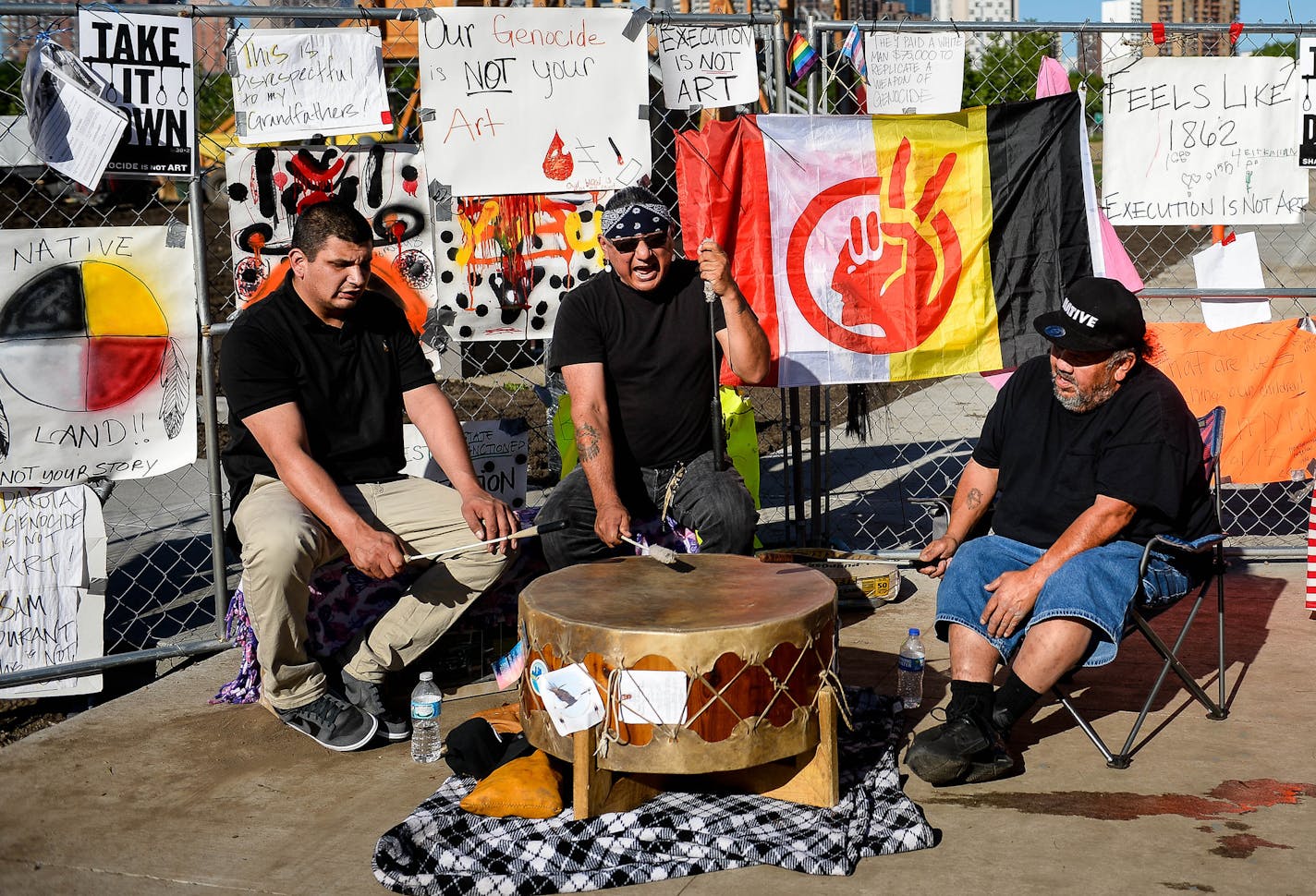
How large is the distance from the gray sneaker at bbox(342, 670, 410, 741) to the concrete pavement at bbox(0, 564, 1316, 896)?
9 cm

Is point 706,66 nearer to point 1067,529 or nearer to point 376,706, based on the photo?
point 1067,529

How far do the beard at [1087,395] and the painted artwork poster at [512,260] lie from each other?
2.25 meters

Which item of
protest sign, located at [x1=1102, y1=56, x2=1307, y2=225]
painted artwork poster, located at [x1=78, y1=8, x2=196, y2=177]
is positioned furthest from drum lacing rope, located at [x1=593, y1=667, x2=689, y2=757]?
protest sign, located at [x1=1102, y1=56, x2=1307, y2=225]

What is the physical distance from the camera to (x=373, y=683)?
14.6ft

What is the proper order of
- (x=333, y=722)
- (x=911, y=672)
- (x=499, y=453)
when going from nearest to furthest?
(x=333, y=722)
(x=911, y=672)
(x=499, y=453)

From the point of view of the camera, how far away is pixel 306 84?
5.04m

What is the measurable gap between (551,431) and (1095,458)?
2926mm

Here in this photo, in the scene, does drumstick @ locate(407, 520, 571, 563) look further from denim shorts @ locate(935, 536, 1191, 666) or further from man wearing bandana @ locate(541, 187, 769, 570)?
denim shorts @ locate(935, 536, 1191, 666)

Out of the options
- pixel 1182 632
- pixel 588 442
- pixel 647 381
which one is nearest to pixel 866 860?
pixel 1182 632

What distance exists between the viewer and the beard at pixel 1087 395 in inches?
159

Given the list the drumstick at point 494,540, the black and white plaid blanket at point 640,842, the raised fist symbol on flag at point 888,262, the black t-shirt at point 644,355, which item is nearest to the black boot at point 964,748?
the black and white plaid blanket at point 640,842

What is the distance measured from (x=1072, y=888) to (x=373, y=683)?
241cm

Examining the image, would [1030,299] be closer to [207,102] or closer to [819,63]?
[819,63]

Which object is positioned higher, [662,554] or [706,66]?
[706,66]
